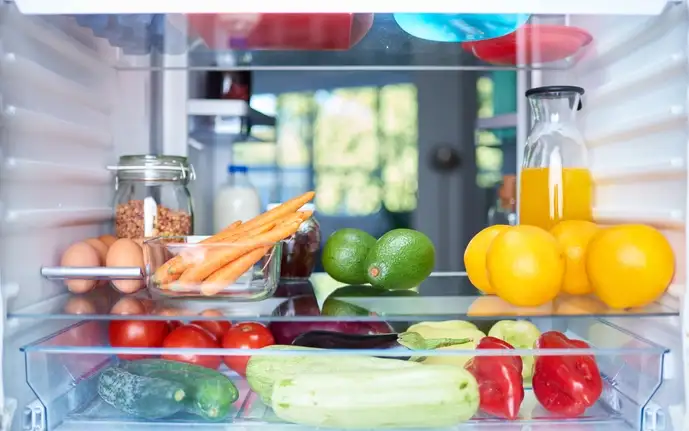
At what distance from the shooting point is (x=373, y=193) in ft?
9.56

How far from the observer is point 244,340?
3.58 ft

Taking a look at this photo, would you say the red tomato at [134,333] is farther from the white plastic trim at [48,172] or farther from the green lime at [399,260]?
the green lime at [399,260]

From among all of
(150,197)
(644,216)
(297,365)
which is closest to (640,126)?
(644,216)

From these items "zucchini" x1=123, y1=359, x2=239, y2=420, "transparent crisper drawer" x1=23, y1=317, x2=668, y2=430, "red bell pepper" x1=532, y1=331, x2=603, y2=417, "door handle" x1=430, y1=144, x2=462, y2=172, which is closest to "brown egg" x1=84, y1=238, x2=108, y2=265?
"transparent crisper drawer" x1=23, y1=317, x2=668, y2=430

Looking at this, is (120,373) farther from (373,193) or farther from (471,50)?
(373,193)

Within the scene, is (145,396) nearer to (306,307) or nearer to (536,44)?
(306,307)

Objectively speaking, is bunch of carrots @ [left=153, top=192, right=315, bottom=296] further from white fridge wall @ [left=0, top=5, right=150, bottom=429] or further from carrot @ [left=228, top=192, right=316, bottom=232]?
white fridge wall @ [left=0, top=5, right=150, bottom=429]

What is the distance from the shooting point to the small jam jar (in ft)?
4.54

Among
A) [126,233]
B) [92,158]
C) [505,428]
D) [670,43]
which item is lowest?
[505,428]

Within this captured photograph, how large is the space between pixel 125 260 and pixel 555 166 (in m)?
0.71

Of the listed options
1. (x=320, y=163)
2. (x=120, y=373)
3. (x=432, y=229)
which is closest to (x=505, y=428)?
(x=120, y=373)

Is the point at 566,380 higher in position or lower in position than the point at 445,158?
lower
